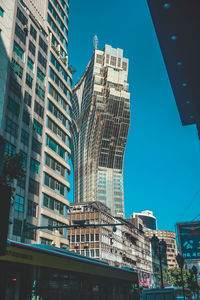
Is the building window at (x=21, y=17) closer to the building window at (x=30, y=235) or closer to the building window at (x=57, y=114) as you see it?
the building window at (x=57, y=114)

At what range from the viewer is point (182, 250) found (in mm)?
26906

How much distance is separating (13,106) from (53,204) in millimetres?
17211

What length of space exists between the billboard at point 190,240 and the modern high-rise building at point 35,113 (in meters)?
22.6

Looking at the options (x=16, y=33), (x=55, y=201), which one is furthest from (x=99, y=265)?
(x=16, y=33)

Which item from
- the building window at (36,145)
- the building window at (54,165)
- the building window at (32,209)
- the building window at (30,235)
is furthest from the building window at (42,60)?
the building window at (30,235)

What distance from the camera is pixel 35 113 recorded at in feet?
172

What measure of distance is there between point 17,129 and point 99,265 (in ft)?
109

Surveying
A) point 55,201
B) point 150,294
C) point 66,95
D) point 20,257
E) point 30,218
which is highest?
point 66,95

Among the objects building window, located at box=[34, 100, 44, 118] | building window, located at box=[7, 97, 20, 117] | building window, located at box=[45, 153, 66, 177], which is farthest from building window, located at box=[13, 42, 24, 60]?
building window, located at box=[45, 153, 66, 177]

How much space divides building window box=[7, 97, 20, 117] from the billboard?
29865 mm

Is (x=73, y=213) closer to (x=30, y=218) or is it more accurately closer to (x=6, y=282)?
(x=30, y=218)

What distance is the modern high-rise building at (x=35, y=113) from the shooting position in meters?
45.4

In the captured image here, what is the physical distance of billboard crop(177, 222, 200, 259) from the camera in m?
26.2

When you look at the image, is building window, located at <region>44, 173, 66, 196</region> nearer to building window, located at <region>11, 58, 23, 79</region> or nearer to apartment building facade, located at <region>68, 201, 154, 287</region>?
building window, located at <region>11, 58, 23, 79</region>
